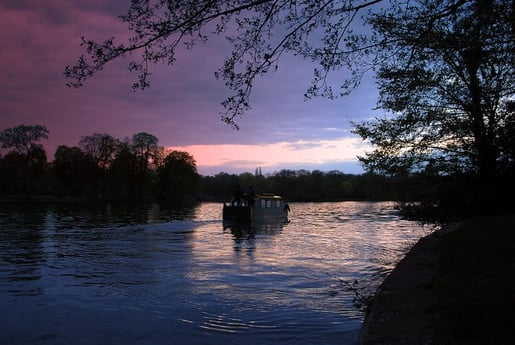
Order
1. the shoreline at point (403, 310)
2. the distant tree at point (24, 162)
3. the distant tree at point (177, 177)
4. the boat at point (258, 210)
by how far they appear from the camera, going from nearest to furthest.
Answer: the shoreline at point (403, 310)
the boat at point (258, 210)
the distant tree at point (24, 162)
the distant tree at point (177, 177)

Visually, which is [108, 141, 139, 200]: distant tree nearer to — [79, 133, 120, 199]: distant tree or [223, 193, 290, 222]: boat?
[79, 133, 120, 199]: distant tree

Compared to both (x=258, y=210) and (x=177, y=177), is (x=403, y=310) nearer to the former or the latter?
(x=258, y=210)

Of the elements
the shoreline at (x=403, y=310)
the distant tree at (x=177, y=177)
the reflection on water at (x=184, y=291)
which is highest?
the distant tree at (x=177, y=177)

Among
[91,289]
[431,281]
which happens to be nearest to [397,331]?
[431,281]

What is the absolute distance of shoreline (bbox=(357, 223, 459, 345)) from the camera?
6.13 metres

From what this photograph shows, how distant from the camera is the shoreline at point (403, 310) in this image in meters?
6.13

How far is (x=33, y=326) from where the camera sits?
814 cm

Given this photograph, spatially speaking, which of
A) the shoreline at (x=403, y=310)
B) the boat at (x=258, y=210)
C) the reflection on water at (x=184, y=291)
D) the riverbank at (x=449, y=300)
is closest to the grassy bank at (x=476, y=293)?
the riverbank at (x=449, y=300)

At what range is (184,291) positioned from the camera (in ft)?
35.7

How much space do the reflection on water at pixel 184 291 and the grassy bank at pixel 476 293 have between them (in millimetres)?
1727

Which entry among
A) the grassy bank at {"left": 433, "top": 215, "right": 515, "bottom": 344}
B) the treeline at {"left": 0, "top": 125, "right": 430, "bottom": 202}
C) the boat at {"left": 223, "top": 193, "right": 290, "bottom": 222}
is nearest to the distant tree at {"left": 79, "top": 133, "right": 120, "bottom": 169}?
the treeline at {"left": 0, "top": 125, "right": 430, "bottom": 202}

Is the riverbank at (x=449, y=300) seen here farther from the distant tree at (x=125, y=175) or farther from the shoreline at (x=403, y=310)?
the distant tree at (x=125, y=175)

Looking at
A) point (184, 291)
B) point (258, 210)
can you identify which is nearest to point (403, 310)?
point (184, 291)

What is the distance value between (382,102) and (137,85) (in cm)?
1602
